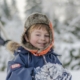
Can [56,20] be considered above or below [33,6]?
below

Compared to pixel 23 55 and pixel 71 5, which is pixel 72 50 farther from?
pixel 71 5

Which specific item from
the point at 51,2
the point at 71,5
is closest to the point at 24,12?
the point at 51,2

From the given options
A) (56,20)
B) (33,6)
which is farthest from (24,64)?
(33,6)

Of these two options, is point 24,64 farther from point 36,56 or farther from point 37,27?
point 37,27

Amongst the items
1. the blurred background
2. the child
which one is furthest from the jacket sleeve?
the blurred background

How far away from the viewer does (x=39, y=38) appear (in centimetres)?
227

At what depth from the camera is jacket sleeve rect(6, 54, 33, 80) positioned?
2036 millimetres

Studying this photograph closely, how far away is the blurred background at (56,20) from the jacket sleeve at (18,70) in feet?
17.8

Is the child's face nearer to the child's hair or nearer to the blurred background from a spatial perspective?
the child's hair

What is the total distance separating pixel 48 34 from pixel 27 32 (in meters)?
0.20

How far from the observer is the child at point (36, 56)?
206cm

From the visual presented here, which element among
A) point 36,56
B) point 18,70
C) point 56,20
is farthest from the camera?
point 56,20

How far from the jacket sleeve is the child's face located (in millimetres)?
230

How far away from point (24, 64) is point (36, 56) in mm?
146
